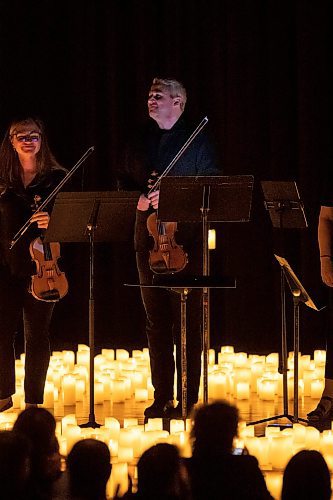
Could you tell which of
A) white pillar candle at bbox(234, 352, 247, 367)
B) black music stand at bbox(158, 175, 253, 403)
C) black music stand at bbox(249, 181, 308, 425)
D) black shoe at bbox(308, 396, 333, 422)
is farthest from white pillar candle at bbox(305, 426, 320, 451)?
white pillar candle at bbox(234, 352, 247, 367)

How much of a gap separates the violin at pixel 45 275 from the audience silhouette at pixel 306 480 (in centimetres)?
303

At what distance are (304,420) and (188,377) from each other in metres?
0.66

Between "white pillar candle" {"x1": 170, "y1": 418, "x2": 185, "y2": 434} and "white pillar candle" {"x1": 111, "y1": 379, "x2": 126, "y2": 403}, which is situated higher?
"white pillar candle" {"x1": 170, "y1": 418, "x2": 185, "y2": 434}

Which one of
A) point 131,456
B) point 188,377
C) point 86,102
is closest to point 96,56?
point 86,102

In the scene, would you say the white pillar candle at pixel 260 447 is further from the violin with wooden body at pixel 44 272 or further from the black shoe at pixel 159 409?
the violin with wooden body at pixel 44 272

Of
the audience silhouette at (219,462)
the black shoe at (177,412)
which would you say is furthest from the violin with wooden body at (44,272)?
the audience silhouette at (219,462)

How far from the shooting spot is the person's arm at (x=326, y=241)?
5527 mm

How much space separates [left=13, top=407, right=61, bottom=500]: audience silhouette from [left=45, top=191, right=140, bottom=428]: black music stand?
6.97 feet

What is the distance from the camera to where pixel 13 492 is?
2660 mm

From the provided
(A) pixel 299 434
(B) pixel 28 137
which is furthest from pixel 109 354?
(A) pixel 299 434

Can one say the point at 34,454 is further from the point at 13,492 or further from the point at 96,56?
the point at 96,56

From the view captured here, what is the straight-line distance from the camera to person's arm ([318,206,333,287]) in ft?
18.1

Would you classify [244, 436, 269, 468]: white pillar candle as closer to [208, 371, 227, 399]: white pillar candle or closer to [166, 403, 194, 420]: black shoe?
[166, 403, 194, 420]: black shoe

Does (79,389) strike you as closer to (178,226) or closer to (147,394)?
(147,394)
